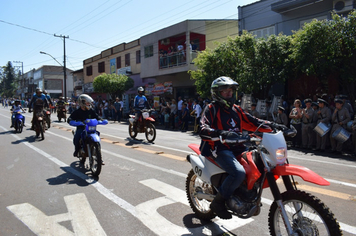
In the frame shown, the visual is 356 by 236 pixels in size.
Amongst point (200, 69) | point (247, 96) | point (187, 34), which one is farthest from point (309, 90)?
point (187, 34)

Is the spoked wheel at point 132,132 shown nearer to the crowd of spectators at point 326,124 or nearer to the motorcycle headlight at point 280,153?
the crowd of spectators at point 326,124

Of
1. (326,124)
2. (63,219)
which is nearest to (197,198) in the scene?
(63,219)

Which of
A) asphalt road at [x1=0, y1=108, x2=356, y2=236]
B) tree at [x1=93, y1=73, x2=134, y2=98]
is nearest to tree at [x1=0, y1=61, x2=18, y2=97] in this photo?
tree at [x1=93, y1=73, x2=134, y2=98]

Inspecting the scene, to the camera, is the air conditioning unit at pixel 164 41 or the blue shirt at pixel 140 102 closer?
the blue shirt at pixel 140 102

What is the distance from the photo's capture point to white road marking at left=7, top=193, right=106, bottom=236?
12.5ft

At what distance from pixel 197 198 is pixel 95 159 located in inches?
121

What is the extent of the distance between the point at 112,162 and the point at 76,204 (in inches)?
121

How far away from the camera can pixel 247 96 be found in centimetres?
1592

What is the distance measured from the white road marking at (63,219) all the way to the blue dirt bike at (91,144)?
143 centimetres

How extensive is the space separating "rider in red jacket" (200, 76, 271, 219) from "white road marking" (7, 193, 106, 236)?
1685 millimetres

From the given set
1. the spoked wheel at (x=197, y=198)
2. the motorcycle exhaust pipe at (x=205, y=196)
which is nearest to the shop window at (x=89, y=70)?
the spoked wheel at (x=197, y=198)

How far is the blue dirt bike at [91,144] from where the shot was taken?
623 cm

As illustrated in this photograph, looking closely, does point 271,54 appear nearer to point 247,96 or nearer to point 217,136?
point 247,96

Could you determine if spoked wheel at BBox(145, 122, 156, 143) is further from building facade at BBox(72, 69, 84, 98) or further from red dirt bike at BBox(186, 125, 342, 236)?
building facade at BBox(72, 69, 84, 98)
